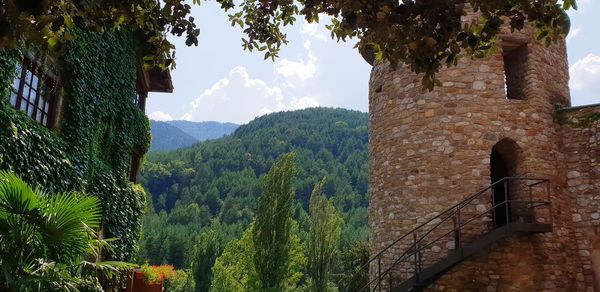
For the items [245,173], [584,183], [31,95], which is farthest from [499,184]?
[245,173]

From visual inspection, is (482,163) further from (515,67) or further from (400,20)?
(400,20)

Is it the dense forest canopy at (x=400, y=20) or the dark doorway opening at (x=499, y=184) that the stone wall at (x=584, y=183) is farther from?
the dense forest canopy at (x=400, y=20)

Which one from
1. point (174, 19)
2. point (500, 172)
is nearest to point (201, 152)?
point (500, 172)

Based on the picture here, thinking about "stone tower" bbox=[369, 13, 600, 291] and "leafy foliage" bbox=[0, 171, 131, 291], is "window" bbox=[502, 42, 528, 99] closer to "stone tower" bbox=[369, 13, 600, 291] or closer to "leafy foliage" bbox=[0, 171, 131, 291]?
"stone tower" bbox=[369, 13, 600, 291]

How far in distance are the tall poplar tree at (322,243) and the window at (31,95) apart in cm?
1466

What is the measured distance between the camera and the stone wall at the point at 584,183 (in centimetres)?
1005

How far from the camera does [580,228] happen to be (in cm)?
1027

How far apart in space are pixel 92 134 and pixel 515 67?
853 centimetres

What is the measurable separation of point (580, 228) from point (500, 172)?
191 cm

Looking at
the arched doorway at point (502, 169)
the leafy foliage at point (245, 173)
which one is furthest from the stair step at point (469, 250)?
the leafy foliage at point (245, 173)

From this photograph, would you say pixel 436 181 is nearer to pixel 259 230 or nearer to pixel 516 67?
pixel 516 67

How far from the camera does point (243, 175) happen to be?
81.6 meters

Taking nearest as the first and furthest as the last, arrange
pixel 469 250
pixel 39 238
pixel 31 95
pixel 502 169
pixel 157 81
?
pixel 39 238 < pixel 31 95 < pixel 469 250 < pixel 502 169 < pixel 157 81

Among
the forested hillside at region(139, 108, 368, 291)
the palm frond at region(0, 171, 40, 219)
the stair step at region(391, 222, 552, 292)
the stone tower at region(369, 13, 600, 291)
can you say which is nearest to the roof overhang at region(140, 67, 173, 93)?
the stone tower at region(369, 13, 600, 291)
